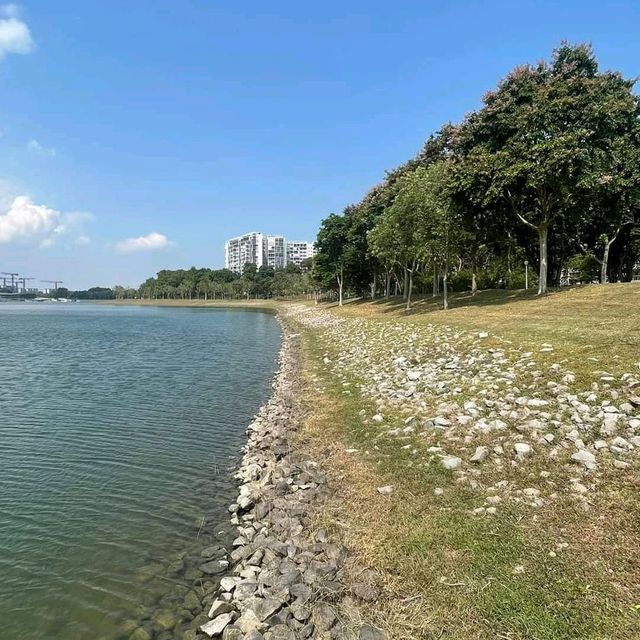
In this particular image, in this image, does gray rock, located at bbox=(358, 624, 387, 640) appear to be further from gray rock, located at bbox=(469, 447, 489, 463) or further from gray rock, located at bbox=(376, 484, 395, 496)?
gray rock, located at bbox=(469, 447, 489, 463)

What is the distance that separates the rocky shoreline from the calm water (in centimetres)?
91

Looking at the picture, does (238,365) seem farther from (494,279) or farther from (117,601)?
(494,279)

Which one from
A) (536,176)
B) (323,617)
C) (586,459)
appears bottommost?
(323,617)

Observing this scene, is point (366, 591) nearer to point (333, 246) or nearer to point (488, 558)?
point (488, 558)

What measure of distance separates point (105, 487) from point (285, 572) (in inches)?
241

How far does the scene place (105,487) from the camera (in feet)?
35.5

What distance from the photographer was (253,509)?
9.31 metres

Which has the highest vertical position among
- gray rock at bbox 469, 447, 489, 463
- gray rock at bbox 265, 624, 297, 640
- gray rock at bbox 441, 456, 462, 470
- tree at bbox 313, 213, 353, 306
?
tree at bbox 313, 213, 353, 306

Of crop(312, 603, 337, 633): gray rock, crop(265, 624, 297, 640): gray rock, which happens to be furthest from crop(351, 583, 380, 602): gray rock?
crop(265, 624, 297, 640): gray rock

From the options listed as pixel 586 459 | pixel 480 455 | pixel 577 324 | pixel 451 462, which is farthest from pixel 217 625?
pixel 577 324

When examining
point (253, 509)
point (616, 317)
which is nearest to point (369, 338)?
point (616, 317)

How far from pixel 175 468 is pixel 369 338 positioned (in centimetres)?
1873

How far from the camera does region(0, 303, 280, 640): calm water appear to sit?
6953 mm

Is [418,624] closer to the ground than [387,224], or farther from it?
closer to the ground
